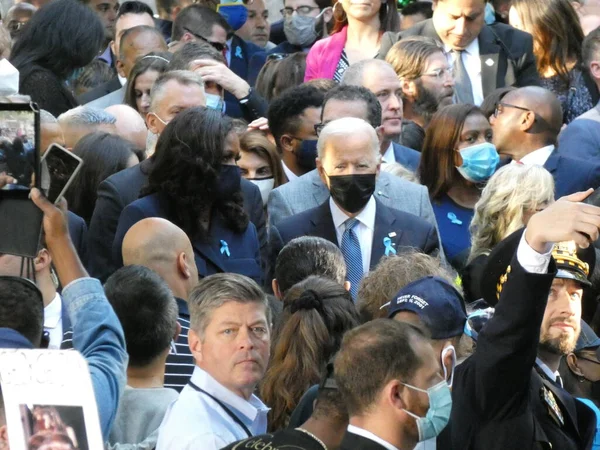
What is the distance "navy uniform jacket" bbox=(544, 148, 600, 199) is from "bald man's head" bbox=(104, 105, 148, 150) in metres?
2.44

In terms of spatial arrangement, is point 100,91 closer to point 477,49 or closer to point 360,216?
point 477,49

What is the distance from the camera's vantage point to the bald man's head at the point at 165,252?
655cm

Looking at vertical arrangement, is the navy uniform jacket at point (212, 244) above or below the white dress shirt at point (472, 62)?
above

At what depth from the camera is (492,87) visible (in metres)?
10.3

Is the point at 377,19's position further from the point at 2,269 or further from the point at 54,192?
the point at 54,192

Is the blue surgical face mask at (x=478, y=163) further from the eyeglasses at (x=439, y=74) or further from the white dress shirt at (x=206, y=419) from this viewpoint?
the white dress shirt at (x=206, y=419)

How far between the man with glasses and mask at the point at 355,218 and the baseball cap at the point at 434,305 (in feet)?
6.12

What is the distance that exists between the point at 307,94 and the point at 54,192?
3925 millimetres

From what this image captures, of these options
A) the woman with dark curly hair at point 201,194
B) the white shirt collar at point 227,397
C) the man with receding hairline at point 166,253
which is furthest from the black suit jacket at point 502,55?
the white shirt collar at point 227,397

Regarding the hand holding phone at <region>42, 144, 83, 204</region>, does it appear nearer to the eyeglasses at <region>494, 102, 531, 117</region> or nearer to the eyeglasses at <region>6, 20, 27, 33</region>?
the eyeglasses at <region>494, 102, 531, 117</region>

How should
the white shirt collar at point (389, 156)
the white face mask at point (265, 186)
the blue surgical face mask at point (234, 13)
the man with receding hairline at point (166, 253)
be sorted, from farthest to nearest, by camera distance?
the blue surgical face mask at point (234, 13) → the white shirt collar at point (389, 156) → the white face mask at point (265, 186) → the man with receding hairline at point (166, 253)

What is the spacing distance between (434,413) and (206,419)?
89cm

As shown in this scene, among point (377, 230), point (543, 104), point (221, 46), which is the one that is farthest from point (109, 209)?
point (221, 46)

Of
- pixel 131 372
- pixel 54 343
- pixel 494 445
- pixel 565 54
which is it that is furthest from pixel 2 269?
pixel 565 54
